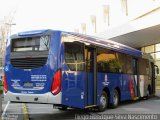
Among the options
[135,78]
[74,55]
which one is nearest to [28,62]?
[74,55]

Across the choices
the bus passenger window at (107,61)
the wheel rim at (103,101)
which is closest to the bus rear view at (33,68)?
the bus passenger window at (107,61)

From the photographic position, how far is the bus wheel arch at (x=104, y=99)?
1619 cm

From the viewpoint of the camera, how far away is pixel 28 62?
13867 mm

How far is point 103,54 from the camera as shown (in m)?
16.5

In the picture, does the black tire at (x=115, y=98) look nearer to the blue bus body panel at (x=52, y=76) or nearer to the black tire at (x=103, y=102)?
the black tire at (x=103, y=102)

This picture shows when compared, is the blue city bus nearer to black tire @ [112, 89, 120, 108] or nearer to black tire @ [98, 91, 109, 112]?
black tire @ [98, 91, 109, 112]

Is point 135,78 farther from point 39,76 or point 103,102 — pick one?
point 39,76

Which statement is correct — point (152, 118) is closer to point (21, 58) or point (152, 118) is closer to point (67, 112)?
point (67, 112)

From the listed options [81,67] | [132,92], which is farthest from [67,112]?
[132,92]

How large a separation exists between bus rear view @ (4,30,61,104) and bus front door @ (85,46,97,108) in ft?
6.22

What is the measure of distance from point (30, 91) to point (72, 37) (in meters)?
2.40

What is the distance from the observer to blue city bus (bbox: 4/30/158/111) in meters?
13.3

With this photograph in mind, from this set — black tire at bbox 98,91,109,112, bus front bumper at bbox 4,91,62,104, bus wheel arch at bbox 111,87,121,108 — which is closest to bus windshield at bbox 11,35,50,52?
bus front bumper at bbox 4,91,62,104

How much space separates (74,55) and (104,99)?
10.9ft
